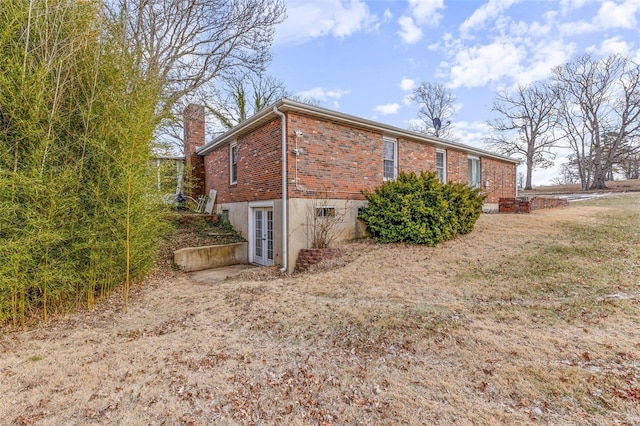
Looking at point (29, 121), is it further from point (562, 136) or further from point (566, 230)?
point (562, 136)

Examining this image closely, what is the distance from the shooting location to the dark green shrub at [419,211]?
783 centimetres

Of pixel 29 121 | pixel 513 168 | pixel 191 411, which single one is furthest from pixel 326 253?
pixel 513 168

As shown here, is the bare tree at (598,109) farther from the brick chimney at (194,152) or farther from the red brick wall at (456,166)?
the brick chimney at (194,152)

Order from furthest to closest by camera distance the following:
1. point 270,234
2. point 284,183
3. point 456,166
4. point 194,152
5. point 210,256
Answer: point 194,152
point 456,166
point 210,256
point 270,234
point 284,183

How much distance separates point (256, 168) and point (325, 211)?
256 cm

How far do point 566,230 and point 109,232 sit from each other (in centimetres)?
1134

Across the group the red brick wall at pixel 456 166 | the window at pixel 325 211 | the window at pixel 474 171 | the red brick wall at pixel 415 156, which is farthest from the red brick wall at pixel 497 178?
the window at pixel 325 211

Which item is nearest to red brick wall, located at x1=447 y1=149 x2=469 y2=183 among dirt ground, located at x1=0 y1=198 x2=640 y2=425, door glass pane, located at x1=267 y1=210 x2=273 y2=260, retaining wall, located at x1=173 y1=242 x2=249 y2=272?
door glass pane, located at x1=267 y1=210 x2=273 y2=260

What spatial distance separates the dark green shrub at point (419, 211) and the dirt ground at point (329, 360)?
240 centimetres

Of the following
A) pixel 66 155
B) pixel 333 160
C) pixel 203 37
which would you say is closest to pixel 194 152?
pixel 203 37

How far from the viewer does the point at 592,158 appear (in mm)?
25625

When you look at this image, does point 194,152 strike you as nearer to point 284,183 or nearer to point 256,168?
point 256,168

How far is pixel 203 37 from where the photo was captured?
36.9 feet

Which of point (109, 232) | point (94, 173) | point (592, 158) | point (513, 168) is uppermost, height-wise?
point (592, 158)
